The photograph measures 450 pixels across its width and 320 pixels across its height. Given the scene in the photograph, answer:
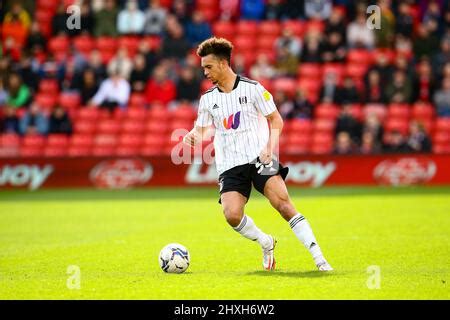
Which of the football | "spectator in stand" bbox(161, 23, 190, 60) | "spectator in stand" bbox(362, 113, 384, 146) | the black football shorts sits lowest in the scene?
the football

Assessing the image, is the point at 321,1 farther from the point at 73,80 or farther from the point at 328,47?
the point at 73,80

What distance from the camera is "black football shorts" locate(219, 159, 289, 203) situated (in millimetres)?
9344

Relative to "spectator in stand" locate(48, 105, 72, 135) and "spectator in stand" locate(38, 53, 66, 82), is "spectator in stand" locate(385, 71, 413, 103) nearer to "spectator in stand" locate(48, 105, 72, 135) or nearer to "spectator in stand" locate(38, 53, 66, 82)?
"spectator in stand" locate(48, 105, 72, 135)

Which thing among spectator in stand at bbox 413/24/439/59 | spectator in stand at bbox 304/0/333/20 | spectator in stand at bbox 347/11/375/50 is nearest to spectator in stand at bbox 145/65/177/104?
spectator in stand at bbox 304/0/333/20

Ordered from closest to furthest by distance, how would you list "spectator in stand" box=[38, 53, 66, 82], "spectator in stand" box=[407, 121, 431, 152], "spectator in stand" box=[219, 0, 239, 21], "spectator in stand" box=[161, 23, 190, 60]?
"spectator in stand" box=[407, 121, 431, 152] → "spectator in stand" box=[161, 23, 190, 60] → "spectator in stand" box=[38, 53, 66, 82] → "spectator in stand" box=[219, 0, 239, 21]

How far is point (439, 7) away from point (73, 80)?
33.2ft

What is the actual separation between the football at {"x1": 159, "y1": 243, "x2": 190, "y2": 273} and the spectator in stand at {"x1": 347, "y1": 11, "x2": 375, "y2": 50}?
49.8 ft

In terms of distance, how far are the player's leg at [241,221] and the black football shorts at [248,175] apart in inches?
3.0

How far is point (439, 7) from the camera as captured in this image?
24.5 meters

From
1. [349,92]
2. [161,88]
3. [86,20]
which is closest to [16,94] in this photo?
[86,20]

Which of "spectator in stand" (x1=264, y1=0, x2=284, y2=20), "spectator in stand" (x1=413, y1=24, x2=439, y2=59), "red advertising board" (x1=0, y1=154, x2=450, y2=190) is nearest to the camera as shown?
"red advertising board" (x1=0, y1=154, x2=450, y2=190)

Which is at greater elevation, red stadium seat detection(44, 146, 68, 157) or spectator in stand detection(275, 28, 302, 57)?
spectator in stand detection(275, 28, 302, 57)

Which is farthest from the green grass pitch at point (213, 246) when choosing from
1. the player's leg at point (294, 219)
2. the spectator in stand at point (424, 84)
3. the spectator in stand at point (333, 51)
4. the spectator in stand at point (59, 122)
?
the spectator in stand at point (333, 51)
